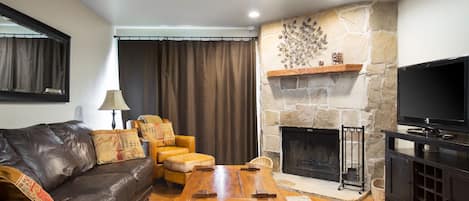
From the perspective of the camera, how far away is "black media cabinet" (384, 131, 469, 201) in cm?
235

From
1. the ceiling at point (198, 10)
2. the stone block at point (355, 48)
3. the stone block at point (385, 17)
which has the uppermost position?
the ceiling at point (198, 10)

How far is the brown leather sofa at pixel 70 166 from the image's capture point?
229cm

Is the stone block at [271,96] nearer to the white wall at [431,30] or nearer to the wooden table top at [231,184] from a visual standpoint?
the white wall at [431,30]

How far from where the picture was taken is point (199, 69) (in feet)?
17.5

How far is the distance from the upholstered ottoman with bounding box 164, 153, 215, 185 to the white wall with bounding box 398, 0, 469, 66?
2.67 meters

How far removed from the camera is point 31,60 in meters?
3.04

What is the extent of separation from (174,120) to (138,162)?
1969 millimetres

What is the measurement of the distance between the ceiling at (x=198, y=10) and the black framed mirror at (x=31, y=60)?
0.89m

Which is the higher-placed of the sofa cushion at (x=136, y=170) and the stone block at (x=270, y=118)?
the stone block at (x=270, y=118)

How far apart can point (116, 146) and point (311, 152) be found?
259 cm

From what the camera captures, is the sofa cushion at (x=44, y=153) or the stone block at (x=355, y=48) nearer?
the sofa cushion at (x=44, y=153)

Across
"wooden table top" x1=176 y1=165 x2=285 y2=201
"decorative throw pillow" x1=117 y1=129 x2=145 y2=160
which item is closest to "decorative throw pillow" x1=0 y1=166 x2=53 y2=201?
"wooden table top" x1=176 y1=165 x2=285 y2=201

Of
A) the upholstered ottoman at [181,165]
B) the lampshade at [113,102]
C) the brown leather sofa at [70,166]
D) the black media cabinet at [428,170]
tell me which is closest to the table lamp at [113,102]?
the lampshade at [113,102]

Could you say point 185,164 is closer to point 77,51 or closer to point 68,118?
point 68,118
